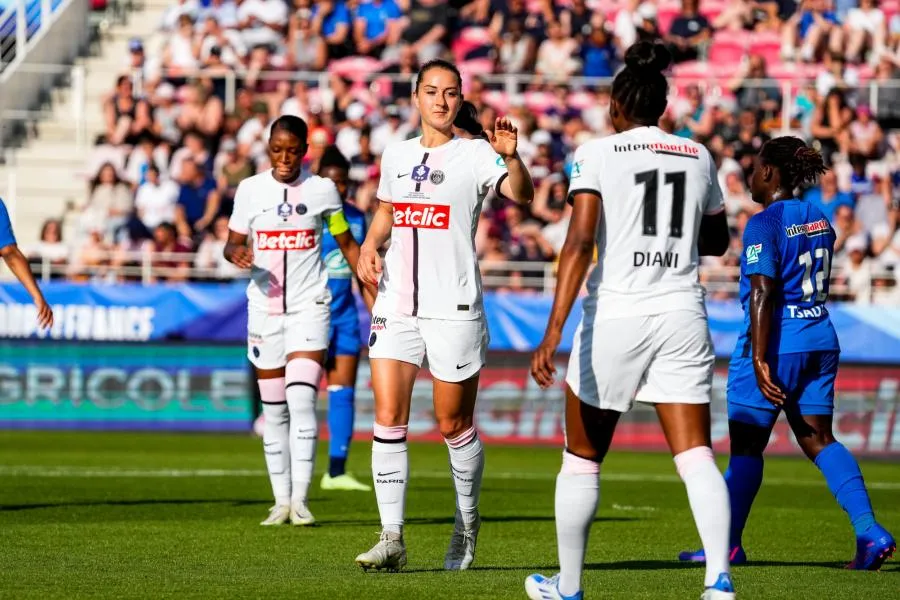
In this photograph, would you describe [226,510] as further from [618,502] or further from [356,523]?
[618,502]

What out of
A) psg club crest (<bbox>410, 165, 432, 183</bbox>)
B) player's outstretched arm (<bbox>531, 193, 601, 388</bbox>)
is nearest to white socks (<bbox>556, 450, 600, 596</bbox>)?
player's outstretched arm (<bbox>531, 193, 601, 388</bbox>)

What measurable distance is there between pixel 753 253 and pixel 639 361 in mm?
2436

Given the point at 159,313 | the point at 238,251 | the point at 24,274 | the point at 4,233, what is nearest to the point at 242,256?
the point at 238,251

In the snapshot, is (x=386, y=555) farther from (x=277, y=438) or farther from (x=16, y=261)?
(x=16, y=261)

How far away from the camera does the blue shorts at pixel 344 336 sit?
45.5ft

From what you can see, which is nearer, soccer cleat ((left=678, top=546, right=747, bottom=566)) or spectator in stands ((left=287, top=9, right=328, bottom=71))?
soccer cleat ((left=678, top=546, right=747, bottom=566))

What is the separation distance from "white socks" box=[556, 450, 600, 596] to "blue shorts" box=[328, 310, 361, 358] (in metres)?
Answer: 7.04

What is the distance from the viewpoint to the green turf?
7.81 meters

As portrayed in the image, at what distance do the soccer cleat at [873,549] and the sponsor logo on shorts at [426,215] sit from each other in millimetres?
2915

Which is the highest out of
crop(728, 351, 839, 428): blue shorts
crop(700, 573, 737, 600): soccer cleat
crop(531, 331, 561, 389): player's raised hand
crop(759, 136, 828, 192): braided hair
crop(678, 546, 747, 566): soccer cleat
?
crop(759, 136, 828, 192): braided hair

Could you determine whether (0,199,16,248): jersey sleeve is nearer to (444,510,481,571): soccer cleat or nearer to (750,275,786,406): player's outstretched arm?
(444,510,481,571): soccer cleat

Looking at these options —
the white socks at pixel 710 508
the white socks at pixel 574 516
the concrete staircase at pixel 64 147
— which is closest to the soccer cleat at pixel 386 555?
the white socks at pixel 574 516

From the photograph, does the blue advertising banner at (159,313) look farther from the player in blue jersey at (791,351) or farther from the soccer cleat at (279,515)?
the player in blue jersey at (791,351)

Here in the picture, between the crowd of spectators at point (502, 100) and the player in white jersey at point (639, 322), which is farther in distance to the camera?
the crowd of spectators at point (502, 100)
